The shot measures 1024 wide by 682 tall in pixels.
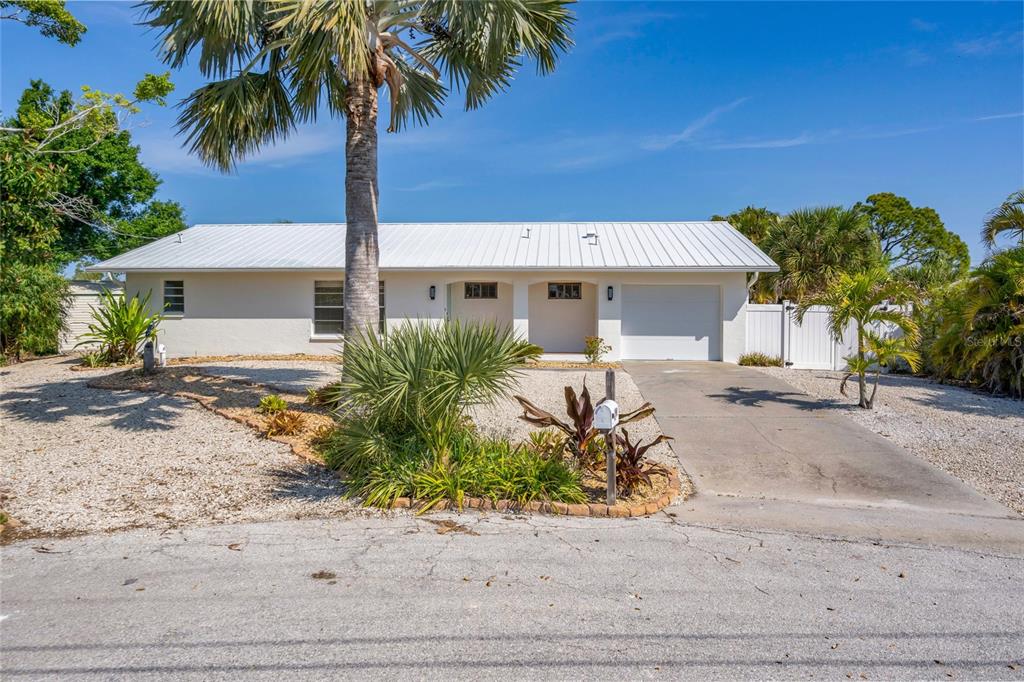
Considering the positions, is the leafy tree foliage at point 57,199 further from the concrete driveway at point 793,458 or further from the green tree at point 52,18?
the concrete driveway at point 793,458

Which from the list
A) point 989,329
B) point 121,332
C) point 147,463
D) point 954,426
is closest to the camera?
point 147,463

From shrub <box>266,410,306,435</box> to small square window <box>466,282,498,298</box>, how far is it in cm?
1022

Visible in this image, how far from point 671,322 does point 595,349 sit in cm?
248

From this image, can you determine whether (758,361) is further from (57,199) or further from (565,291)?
(57,199)

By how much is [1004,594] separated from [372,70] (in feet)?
29.2

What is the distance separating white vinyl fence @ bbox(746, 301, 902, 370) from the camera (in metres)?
16.2

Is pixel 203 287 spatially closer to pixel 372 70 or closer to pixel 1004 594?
pixel 372 70

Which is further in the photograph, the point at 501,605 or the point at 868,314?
the point at 868,314

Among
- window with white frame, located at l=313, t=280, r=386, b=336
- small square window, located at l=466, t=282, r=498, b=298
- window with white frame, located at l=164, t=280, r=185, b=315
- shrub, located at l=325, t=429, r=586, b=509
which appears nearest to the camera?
shrub, located at l=325, t=429, r=586, b=509

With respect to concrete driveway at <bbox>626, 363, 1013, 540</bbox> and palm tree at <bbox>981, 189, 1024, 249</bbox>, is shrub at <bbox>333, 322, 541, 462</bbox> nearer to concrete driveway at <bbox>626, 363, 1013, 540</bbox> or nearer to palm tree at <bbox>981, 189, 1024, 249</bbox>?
concrete driveway at <bbox>626, 363, 1013, 540</bbox>

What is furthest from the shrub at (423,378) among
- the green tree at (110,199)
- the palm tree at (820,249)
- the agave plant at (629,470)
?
the green tree at (110,199)

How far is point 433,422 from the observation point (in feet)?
20.8

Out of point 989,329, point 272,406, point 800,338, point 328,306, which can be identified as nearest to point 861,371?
point 989,329

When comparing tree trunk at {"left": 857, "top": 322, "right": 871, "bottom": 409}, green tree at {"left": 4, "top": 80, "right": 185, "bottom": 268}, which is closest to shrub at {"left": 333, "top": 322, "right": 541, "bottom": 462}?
tree trunk at {"left": 857, "top": 322, "right": 871, "bottom": 409}
